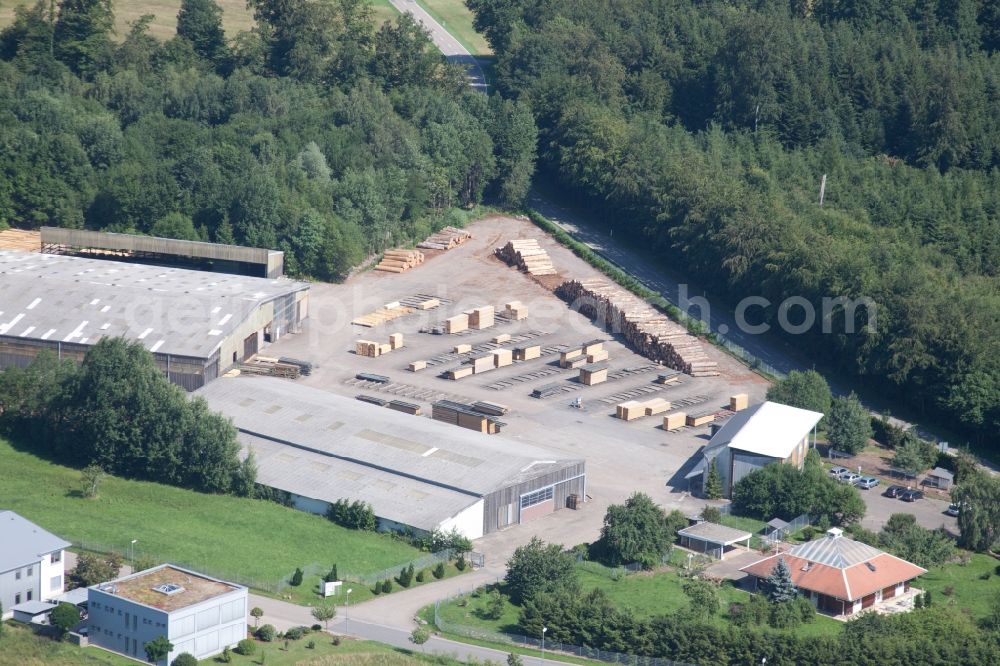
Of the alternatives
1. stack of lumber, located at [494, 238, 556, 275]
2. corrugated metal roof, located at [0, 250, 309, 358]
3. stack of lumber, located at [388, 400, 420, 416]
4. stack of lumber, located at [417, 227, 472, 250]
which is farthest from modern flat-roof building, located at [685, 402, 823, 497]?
stack of lumber, located at [417, 227, 472, 250]

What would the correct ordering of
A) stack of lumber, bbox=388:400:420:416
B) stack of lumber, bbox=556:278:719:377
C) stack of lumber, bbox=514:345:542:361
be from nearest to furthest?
stack of lumber, bbox=388:400:420:416
stack of lumber, bbox=556:278:719:377
stack of lumber, bbox=514:345:542:361

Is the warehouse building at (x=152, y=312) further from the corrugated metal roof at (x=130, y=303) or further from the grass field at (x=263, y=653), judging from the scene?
the grass field at (x=263, y=653)

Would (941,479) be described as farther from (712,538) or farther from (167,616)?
(167,616)

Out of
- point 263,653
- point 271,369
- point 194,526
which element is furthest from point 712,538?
point 271,369

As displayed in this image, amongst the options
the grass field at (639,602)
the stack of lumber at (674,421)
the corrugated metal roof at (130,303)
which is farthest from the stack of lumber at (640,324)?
the grass field at (639,602)

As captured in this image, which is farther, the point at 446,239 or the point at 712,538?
the point at 446,239

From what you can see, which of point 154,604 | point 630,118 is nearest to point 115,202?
point 630,118

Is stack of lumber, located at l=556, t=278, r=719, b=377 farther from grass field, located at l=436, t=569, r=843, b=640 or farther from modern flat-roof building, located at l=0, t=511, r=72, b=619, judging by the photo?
modern flat-roof building, located at l=0, t=511, r=72, b=619
